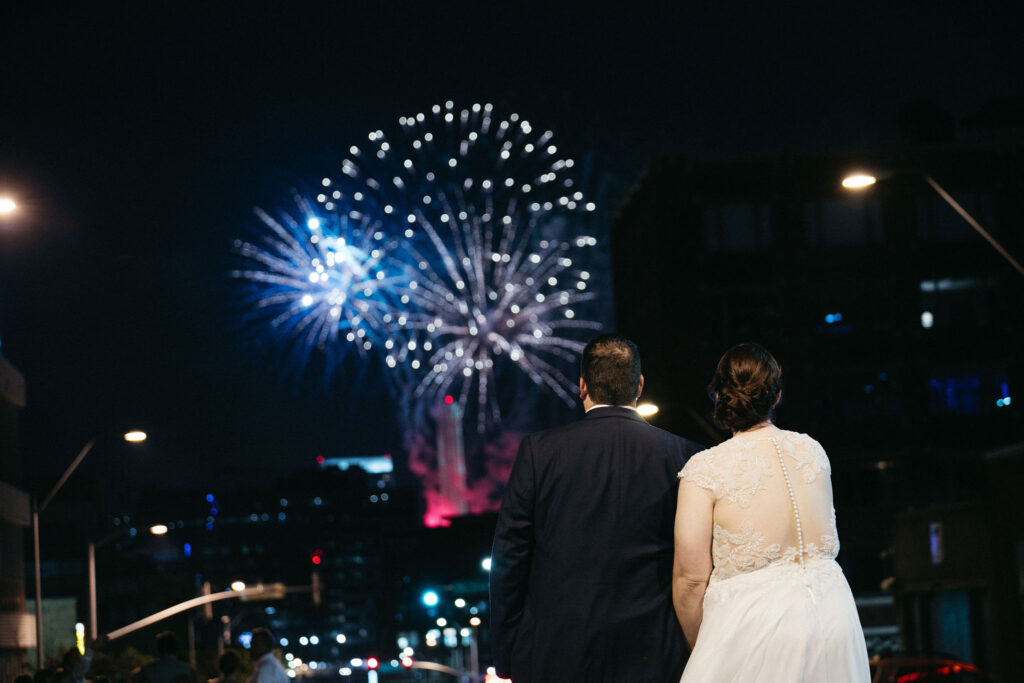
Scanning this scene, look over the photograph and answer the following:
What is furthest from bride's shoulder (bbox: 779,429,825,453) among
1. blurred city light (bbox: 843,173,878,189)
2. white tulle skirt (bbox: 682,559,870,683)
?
blurred city light (bbox: 843,173,878,189)

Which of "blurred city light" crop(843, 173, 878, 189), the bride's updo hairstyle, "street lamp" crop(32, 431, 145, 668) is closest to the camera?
the bride's updo hairstyle

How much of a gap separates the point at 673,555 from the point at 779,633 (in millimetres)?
586

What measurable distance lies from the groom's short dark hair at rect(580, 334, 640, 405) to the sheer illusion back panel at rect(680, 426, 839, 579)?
514 mm

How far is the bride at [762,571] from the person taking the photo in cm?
552

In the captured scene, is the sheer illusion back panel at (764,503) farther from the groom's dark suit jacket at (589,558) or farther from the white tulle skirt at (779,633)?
the groom's dark suit jacket at (589,558)

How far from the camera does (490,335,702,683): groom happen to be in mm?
5707

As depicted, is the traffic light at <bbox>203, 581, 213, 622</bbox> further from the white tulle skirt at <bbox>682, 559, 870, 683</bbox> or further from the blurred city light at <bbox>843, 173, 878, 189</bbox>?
the white tulle skirt at <bbox>682, 559, 870, 683</bbox>

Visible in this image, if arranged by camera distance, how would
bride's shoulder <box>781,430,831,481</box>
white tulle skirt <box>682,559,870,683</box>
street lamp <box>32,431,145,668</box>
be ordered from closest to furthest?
1. white tulle skirt <box>682,559,870,683</box>
2. bride's shoulder <box>781,430,831,481</box>
3. street lamp <box>32,431,145,668</box>

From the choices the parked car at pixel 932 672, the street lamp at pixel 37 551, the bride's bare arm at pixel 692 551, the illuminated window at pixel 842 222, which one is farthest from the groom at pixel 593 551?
the illuminated window at pixel 842 222

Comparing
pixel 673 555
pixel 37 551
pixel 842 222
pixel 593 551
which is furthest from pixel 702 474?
pixel 842 222

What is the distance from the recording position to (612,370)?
6125mm

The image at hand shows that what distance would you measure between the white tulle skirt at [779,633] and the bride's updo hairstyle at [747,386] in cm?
65

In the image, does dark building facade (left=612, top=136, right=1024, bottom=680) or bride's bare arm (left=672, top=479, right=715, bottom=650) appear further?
dark building facade (left=612, top=136, right=1024, bottom=680)

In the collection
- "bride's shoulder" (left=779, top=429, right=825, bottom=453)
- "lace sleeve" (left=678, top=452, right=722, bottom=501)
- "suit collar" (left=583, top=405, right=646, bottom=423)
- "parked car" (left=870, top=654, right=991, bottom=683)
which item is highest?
"suit collar" (left=583, top=405, right=646, bottom=423)
